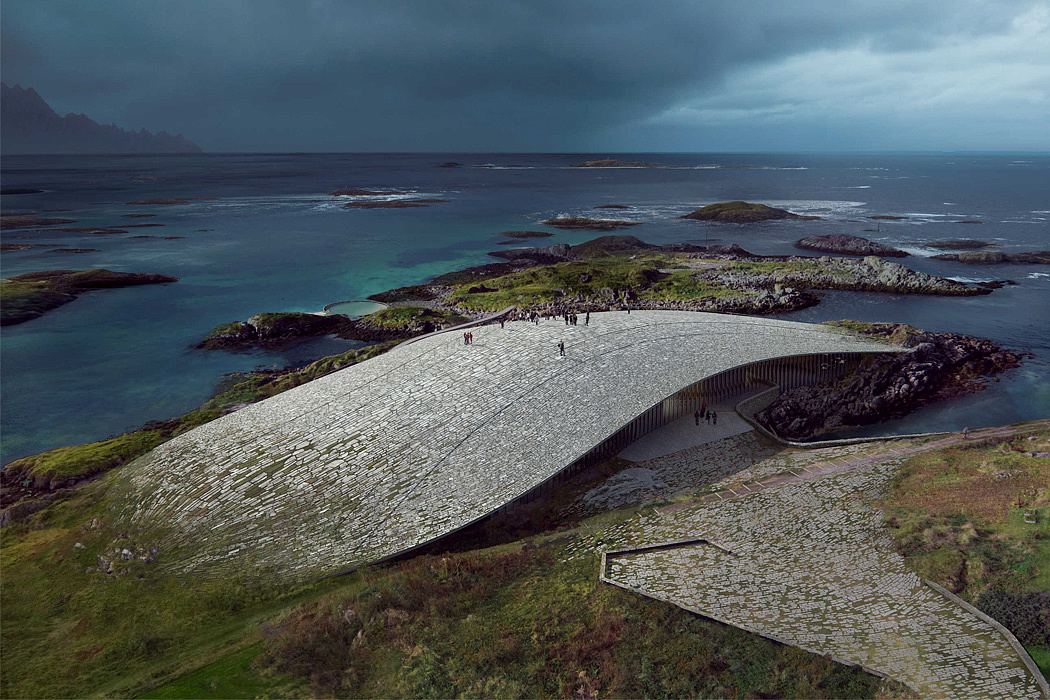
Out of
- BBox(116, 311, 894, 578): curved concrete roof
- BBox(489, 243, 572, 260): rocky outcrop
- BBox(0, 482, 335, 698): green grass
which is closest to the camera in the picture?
BBox(0, 482, 335, 698): green grass

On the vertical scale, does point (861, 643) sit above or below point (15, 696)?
above

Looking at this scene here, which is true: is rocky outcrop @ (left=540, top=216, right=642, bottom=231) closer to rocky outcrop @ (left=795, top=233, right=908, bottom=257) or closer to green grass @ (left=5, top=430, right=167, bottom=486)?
rocky outcrop @ (left=795, top=233, right=908, bottom=257)

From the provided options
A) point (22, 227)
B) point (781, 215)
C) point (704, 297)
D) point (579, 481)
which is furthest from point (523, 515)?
point (22, 227)

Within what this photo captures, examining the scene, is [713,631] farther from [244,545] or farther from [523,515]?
[244,545]

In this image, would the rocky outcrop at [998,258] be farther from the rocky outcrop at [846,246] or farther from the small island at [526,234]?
the small island at [526,234]

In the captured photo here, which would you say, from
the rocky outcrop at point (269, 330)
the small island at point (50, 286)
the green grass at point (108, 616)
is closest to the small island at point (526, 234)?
the small island at point (50, 286)

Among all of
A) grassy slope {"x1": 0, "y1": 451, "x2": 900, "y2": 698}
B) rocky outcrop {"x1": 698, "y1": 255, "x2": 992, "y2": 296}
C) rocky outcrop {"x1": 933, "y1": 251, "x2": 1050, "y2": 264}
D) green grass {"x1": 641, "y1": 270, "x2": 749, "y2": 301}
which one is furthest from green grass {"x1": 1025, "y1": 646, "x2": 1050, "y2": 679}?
rocky outcrop {"x1": 933, "y1": 251, "x2": 1050, "y2": 264}
